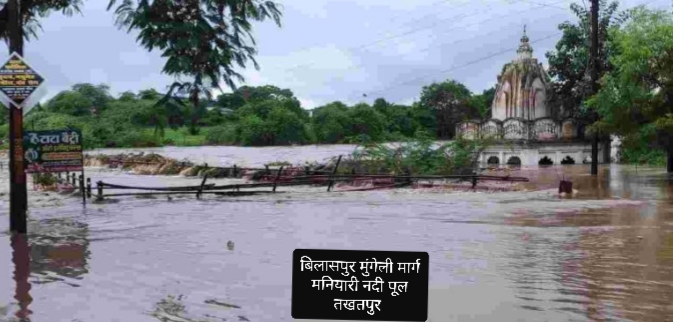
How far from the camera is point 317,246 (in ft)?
39.3

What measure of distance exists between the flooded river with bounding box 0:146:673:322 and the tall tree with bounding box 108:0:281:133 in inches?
186

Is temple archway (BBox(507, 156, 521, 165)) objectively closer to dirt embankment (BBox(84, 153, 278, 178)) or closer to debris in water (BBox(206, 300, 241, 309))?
dirt embankment (BBox(84, 153, 278, 178))

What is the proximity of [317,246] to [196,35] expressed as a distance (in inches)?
382

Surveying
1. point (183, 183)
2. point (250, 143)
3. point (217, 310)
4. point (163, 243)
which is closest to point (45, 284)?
point (217, 310)

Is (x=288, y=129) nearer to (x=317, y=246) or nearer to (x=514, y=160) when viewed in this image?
(x=514, y=160)

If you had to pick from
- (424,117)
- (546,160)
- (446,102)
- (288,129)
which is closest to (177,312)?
(546,160)

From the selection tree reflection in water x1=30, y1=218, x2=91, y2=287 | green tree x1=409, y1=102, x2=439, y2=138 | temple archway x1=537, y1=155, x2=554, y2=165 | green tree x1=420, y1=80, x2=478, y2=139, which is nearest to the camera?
tree reflection in water x1=30, y1=218, x2=91, y2=287

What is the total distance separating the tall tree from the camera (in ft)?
8.08

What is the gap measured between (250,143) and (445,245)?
52218mm

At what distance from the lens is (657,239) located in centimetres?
1289

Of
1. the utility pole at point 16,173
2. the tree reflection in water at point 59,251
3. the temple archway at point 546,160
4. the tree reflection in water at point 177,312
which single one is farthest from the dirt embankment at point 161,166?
the tree reflection in water at point 177,312

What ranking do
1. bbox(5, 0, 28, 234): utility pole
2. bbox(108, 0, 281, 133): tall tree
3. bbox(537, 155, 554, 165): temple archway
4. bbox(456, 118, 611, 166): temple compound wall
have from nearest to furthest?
bbox(108, 0, 281, 133): tall tree < bbox(5, 0, 28, 234): utility pole < bbox(456, 118, 611, 166): temple compound wall < bbox(537, 155, 554, 165): temple archway

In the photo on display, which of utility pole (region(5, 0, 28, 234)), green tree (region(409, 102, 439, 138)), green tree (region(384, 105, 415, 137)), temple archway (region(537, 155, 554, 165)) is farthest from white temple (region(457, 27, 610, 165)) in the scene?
utility pole (region(5, 0, 28, 234))

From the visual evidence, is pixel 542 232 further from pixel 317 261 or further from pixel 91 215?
pixel 317 261
